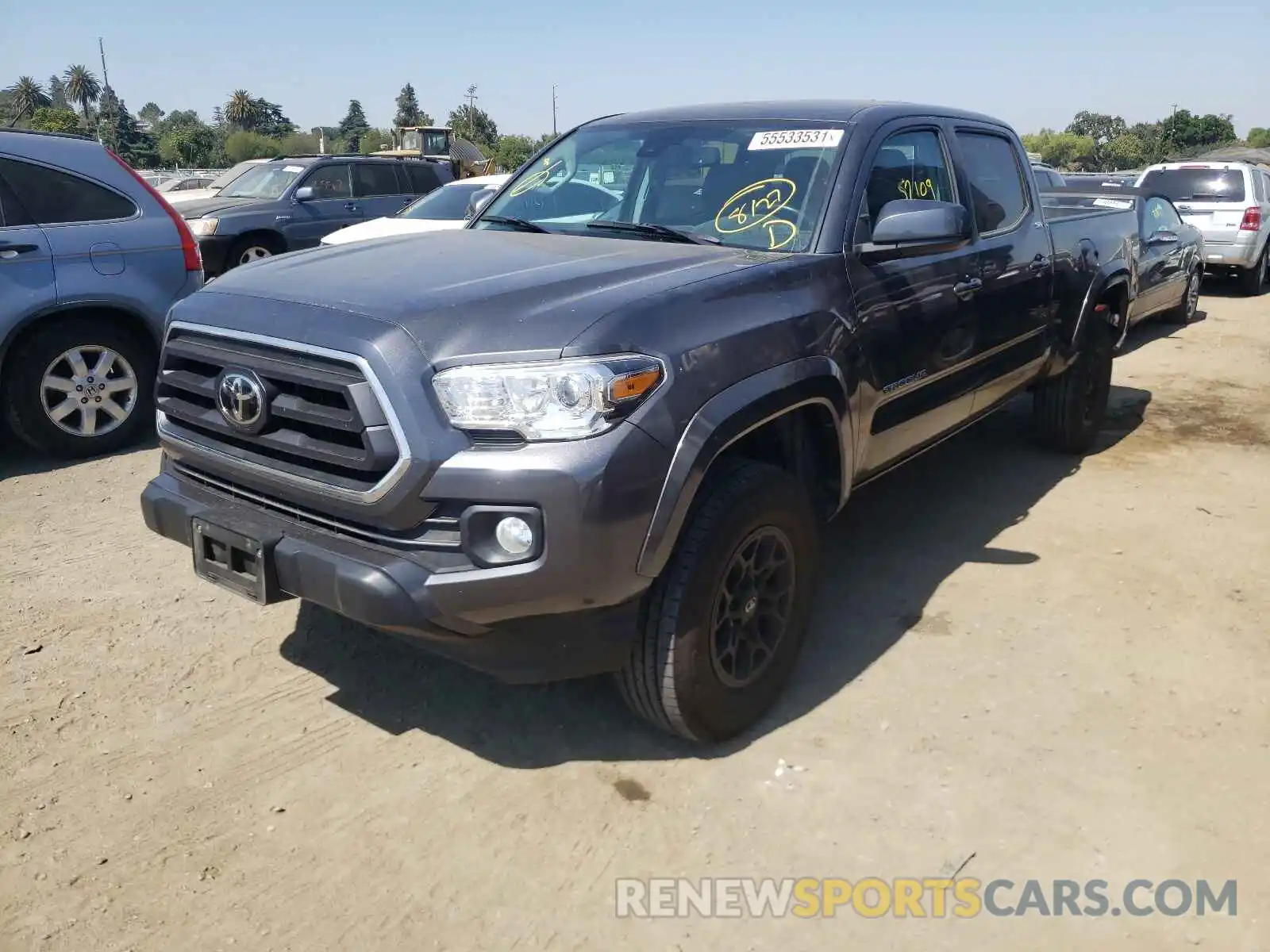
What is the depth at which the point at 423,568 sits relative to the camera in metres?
2.47

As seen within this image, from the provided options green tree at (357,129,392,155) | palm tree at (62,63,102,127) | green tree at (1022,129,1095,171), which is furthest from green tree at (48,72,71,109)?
green tree at (1022,129,1095,171)

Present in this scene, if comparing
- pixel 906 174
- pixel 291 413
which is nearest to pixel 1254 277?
pixel 906 174

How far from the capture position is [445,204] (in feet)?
34.1

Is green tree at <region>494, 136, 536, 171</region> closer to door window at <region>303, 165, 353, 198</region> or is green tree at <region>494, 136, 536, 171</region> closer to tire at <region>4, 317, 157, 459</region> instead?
door window at <region>303, 165, 353, 198</region>

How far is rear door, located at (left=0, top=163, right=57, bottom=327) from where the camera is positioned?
17.3 ft

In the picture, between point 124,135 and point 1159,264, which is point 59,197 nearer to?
point 1159,264

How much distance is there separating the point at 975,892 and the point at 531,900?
1089 mm

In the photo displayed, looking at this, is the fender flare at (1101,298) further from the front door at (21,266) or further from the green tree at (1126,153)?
the green tree at (1126,153)

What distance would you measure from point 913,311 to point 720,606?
4.75 feet

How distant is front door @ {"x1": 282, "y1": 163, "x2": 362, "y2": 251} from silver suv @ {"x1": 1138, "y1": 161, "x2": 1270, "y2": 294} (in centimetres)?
1025

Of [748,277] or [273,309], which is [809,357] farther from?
[273,309]

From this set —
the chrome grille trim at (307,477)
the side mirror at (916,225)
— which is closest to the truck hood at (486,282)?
the chrome grille trim at (307,477)

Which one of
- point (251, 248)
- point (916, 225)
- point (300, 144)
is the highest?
point (300, 144)

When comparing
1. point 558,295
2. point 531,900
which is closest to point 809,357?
point 558,295
